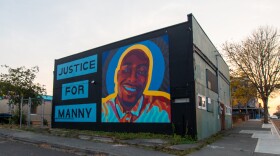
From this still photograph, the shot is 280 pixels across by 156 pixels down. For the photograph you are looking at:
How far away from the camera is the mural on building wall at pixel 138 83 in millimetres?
14482

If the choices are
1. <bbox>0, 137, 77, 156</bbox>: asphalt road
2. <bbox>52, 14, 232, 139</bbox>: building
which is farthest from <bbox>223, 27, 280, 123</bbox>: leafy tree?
<bbox>0, 137, 77, 156</bbox>: asphalt road

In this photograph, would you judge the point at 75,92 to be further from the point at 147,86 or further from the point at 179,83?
the point at 179,83

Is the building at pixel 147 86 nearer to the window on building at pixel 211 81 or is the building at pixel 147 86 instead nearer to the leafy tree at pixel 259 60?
the window on building at pixel 211 81

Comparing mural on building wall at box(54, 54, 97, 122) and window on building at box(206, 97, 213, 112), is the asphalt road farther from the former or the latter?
window on building at box(206, 97, 213, 112)

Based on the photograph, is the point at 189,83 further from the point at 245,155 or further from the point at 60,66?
the point at 60,66

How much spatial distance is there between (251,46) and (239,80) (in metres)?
5.50

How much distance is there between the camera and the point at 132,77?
51.6ft

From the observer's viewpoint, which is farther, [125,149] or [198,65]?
[198,65]

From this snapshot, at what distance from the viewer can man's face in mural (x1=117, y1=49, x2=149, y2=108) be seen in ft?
50.3

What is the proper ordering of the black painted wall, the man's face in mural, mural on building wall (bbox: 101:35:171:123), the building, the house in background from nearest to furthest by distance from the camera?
the black painted wall, the building, mural on building wall (bbox: 101:35:171:123), the man's face in mural, the house in background

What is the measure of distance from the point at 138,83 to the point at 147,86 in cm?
71

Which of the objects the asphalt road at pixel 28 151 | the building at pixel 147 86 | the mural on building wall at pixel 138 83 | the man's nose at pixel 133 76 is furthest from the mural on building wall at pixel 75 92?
the asphalt road at pixel 28 151

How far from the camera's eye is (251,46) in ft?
101

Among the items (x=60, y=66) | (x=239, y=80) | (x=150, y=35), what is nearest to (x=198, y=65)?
(x=150, y=35)
